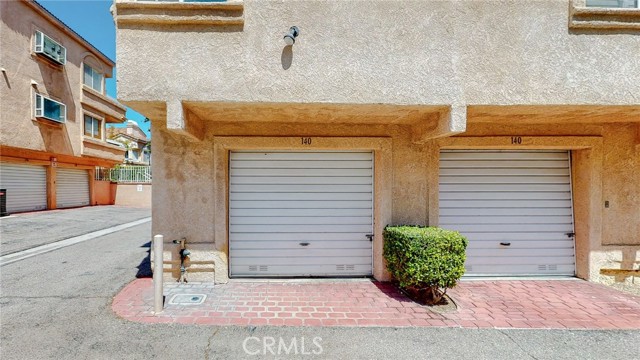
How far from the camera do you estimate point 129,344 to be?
332cm

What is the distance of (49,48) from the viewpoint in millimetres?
14039

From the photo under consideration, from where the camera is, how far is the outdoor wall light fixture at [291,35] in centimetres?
384

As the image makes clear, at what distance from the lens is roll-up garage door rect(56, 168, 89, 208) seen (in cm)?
1627

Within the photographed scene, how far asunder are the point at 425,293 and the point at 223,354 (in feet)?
10.5

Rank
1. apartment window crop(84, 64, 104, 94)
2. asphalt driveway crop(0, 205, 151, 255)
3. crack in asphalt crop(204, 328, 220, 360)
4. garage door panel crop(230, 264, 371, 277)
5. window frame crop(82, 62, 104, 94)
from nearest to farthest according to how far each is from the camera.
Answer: crack in asphalt crop(204, 328, 220, 360), garage door panel crop(230, 264, 371, 277), asphalt driveway crop(0, 205, 151, 255), window frame crop(82, 62, 104, 94), apartment window crop(84, 64, 104, 94)

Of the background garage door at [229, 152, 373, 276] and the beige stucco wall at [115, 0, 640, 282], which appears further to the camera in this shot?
the background garage door at [229, 152, 373, 276]

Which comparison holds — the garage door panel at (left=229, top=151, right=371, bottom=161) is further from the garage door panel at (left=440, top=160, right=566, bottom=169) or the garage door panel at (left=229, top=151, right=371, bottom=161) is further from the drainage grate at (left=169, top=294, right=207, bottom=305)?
the drainage grate at (left=169, top=294, right=207, bottom=305)

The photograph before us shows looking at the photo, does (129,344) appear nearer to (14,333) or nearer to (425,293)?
(14,333)

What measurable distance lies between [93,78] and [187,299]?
2075 centimetres

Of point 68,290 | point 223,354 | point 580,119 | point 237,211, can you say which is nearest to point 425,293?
point 223,354

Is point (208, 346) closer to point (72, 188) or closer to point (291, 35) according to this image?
point (291, 35)

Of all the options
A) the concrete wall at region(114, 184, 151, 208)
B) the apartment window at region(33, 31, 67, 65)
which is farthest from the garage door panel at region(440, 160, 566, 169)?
the concrete wall at region(114, 184, 151, 208)

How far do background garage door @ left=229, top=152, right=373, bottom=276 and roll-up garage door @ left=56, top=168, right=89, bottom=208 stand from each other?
58.1 ft

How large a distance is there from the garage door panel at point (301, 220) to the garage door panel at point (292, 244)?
0.35 metres
